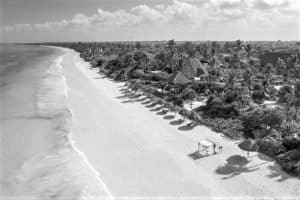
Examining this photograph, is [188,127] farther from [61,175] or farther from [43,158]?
[43,158]

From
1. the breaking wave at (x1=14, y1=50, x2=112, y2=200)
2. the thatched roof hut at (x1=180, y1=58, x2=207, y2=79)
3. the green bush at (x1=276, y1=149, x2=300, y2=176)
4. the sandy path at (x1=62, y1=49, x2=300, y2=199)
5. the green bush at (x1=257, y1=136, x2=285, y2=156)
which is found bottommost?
the breaking wave at (x1=14, y1=50, x2=112, y2=200)

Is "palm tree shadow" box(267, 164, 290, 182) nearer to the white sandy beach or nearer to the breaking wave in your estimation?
the white sandy beach

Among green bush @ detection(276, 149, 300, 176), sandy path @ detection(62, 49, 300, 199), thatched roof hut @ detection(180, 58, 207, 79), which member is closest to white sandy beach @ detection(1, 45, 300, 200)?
sandy path @ detection(62, 49, 300, 199)

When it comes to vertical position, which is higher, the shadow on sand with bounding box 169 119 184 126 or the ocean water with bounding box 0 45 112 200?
the shadow on sand with bounding box 169 119 184 126

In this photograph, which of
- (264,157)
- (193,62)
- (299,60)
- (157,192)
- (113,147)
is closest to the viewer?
(157,192)

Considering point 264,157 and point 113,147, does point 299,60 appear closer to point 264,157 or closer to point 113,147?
point 264,157

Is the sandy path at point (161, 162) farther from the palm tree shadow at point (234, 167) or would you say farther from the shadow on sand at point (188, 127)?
the shadow on sand at point (188, 127)

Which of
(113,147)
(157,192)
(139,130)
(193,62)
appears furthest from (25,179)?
(193,62)
